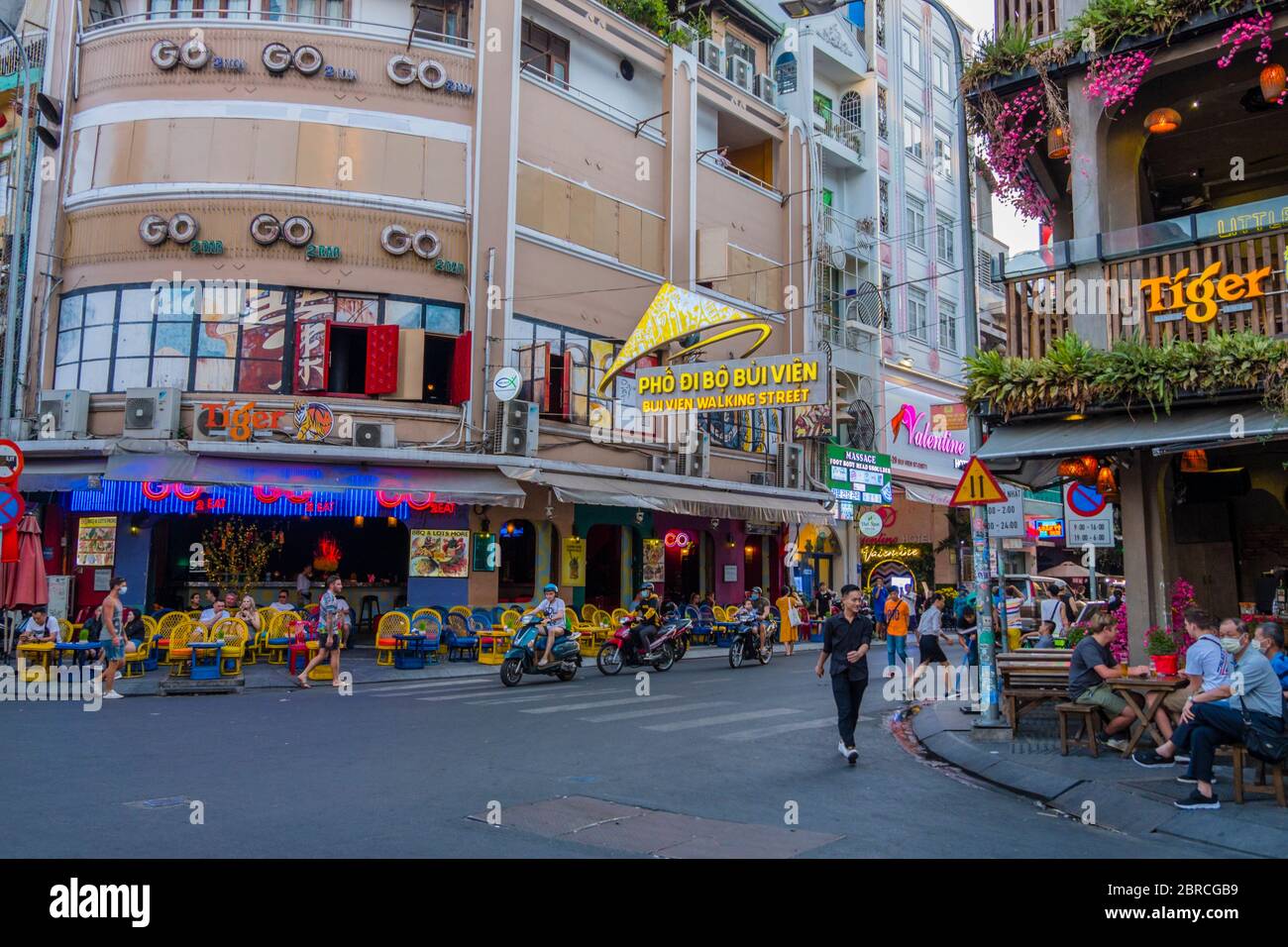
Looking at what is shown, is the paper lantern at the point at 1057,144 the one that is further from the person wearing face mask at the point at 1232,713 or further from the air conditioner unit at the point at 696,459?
the air conditioner unit at the point at 696,459

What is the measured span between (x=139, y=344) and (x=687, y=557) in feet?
53.0

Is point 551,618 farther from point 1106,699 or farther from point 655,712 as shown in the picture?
point 1106,699

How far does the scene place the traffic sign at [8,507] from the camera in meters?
14.6

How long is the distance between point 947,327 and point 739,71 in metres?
16.3

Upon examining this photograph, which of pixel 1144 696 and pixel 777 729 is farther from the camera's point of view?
pixel 777 729

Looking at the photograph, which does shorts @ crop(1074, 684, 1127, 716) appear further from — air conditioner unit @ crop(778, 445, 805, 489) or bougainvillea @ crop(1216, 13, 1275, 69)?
air conditioner unit @ crop(778, 445, 805, 489)

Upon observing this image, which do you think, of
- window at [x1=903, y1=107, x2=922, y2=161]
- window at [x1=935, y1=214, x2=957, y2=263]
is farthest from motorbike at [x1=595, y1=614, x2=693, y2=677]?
window at [x1=935, y1=214, x2=957, y2=263]

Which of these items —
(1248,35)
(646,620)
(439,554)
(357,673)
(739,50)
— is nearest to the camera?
(1248,35)

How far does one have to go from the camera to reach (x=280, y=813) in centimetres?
734

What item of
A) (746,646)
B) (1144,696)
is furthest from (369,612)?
(1144,696)

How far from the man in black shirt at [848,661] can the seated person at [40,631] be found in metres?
12.8

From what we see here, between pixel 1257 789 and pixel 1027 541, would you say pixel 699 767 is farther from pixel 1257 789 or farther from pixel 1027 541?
pixel 1027 541

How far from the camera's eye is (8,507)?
14750 millimetres

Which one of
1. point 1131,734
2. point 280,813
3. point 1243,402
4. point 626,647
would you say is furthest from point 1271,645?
point 626,647
